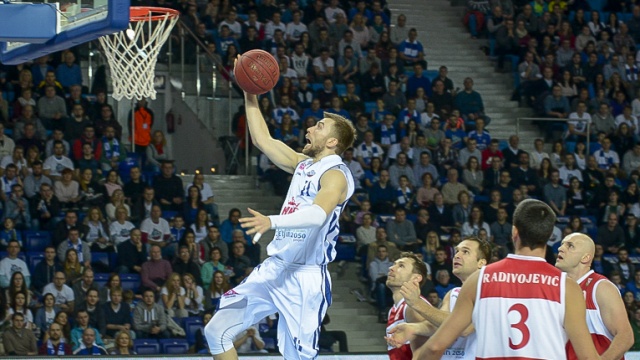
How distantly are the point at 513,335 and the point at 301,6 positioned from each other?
14.7 m

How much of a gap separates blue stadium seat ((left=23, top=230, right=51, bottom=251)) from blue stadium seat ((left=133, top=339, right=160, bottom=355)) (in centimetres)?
201

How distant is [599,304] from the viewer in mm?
6430

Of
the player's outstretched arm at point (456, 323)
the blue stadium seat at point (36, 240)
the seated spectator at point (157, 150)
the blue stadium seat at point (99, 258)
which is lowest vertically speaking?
the blue stadium seat at point (99, 258)

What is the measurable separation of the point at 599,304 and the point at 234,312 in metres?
2.38

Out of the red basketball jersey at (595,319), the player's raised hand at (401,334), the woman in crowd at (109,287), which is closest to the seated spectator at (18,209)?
the woman in crowd at (109,287)

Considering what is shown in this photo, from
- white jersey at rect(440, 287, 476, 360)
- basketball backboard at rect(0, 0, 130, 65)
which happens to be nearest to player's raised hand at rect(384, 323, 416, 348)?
white jersey at rect(440, 287, 476, 360)

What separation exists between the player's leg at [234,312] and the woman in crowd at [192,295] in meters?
5.95

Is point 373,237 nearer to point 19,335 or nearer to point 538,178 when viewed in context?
point 538,178

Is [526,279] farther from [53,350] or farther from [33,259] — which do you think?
[33,259]

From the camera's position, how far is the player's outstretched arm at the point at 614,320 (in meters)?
6.08

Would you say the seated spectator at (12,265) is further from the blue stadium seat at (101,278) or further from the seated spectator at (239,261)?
the seated spectator at (239,261)

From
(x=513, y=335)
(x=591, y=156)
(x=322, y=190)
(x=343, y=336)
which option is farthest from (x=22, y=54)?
(x=591, y=156)

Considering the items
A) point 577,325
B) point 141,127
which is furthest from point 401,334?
point 141,127

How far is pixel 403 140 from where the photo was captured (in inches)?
651
